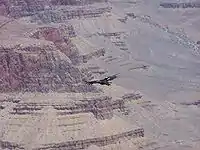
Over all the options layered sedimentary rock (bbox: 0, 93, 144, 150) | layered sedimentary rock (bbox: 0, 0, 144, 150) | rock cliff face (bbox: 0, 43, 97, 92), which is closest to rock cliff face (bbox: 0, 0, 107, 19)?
layered sedimentary rock (bbox: 0, 0, 144, 150)

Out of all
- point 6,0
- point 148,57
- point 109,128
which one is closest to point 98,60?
point 148,57

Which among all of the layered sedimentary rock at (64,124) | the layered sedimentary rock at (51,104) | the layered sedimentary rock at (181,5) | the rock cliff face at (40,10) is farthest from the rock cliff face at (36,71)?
the layered sedimentary rock at (181,5)

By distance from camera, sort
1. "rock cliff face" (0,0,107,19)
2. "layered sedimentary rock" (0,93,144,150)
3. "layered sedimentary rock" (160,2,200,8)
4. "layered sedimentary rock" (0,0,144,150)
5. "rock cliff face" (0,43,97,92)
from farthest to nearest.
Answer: "layered sedimentary rock" (160,2,200,8) → "rock cliff face" (0,0,107,19) → "rock cliff face" (0,43,97,92) → "layered sedimentary rock" (0,0,144,150) → "layered sedimentary rock" (0,93,144,150)

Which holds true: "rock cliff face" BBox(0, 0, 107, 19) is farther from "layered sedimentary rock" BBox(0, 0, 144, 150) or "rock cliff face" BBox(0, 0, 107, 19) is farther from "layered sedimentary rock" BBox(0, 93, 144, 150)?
"layered sedimentary rock" BBox(0, 93, 144, 150)

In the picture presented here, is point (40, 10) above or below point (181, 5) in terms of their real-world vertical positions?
above

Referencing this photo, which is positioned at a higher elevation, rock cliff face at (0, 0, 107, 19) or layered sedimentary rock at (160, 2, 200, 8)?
rock cliff face at (0, 0, 107, 19)

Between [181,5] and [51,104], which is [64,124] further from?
[181,5]

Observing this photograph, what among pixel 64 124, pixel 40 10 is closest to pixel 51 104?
pixel 64 124

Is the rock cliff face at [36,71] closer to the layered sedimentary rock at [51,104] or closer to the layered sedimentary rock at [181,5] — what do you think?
the layered sedimentary rock at [51,104]

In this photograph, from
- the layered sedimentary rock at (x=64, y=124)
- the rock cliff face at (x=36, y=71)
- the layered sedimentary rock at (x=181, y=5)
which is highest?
the rock cliff face at (x=36, y=71)

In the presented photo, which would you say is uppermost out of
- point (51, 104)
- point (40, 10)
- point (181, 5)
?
point (51, 104)

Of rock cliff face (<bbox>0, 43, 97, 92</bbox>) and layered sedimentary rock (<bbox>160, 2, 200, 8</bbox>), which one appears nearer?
rock cliff face (<bbox>0, 43, 97, 92</bbox>)

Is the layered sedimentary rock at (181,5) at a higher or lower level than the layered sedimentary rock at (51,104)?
lower
